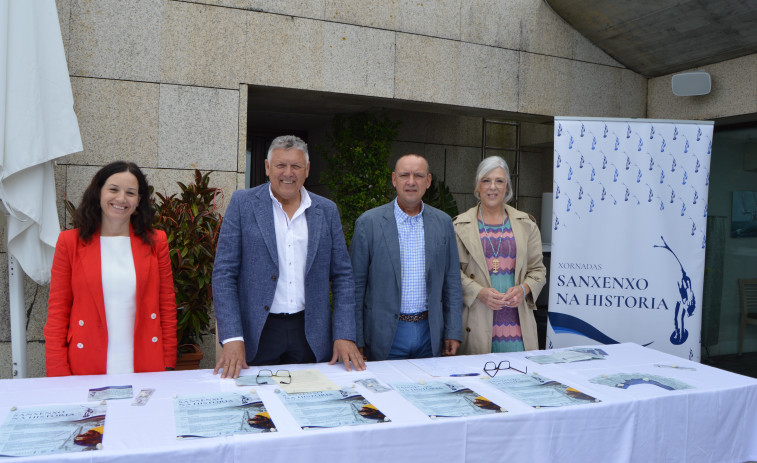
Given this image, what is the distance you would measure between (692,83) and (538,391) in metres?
4.01

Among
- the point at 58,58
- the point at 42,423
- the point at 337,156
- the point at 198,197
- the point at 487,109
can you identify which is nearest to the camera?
the point at 42,423

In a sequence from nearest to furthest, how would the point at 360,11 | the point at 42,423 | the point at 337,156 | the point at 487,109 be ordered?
1. the point at 42,423
2. the point at 360,11
3. the point at 487,109
4. the point at 337,156

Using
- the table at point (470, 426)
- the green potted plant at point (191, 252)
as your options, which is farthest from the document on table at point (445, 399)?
the green potted plant at point (191, 252)

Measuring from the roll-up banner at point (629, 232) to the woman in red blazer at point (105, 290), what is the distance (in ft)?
9.17

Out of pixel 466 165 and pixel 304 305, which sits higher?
pixel 466 165

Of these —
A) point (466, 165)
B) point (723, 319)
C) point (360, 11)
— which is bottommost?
point (723, 319)

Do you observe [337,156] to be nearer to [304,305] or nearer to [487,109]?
[487,109]

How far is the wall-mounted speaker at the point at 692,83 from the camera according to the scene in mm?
4922

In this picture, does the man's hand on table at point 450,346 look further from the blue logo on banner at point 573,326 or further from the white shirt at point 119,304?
the blue logo on banner at point 573,326

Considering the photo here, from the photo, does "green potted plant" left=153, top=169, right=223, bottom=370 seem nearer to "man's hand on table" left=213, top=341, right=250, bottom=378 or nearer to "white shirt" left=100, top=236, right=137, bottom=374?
"white shirt" left=100, top=236, right=137, bottom=374

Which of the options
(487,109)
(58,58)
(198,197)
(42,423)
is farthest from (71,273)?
(487,109)

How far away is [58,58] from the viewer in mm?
3160

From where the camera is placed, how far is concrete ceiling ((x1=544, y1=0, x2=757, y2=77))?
4480mm

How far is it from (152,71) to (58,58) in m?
0.99
